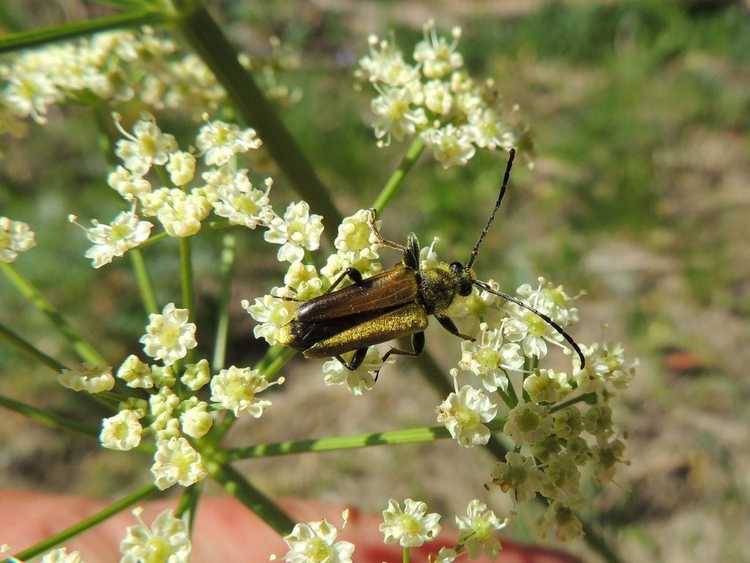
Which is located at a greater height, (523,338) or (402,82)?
(402,82)

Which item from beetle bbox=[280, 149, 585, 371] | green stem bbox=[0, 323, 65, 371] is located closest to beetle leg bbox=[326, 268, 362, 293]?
beetle bbox=[280, 149, 585, 371]

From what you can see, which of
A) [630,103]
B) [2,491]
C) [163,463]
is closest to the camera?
[163,463]

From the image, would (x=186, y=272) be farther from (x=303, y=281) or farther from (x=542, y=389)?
(x=542, y=389)

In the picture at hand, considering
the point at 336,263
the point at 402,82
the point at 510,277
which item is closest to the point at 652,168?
the point at 510,277

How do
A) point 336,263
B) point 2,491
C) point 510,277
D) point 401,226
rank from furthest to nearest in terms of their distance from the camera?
point 401,226, point 510,277, point 2,491, point 336,263

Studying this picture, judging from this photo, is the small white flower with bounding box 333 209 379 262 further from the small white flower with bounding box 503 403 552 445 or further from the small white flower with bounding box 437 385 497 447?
the small white flower with bounding box 503 403 552 445

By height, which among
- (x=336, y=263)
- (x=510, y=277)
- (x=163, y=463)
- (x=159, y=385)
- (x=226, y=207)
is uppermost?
(x=510, y=277)

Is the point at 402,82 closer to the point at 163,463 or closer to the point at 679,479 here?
the point at 163,463
